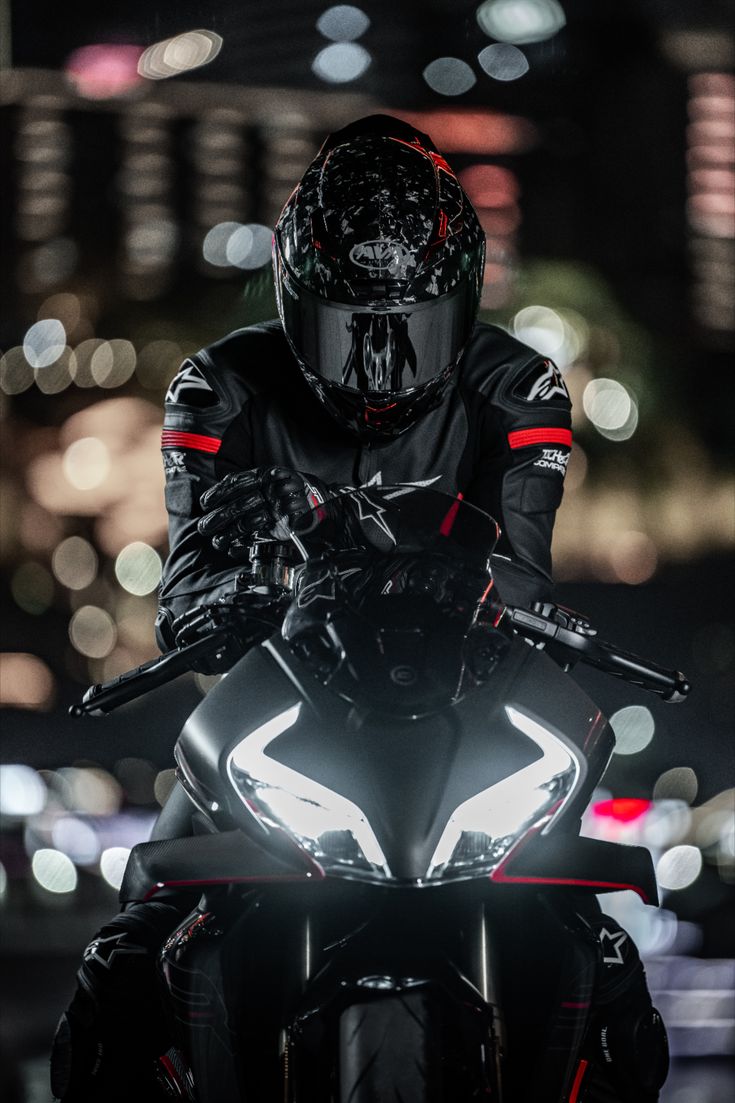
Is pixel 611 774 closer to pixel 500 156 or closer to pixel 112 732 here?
pixel 112 732

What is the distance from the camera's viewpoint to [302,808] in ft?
5.86

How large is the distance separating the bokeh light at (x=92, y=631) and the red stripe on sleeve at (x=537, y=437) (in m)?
25.4

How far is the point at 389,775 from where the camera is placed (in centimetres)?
176

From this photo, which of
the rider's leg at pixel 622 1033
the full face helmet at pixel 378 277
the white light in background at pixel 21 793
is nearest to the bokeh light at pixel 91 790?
the white light in background at pixel 21 793

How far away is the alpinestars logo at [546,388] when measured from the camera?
2764 millimetres

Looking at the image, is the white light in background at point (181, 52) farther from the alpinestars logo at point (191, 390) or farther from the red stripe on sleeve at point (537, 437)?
the red stripe on sleeve at point (537, 437)

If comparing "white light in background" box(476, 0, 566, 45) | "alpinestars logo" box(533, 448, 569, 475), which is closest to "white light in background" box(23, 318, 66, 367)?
"white light in background" box(476, 0, 566, 45)

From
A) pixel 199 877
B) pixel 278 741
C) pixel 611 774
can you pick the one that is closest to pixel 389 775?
pixel 278 741

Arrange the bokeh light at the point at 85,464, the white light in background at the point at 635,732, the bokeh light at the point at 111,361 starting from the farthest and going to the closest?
1. the bokeh light at the point at 111,361
2. the bokeh light at the point at 85,464
3. the white light in background at the point at 635,732

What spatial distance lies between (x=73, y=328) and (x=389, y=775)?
3296cm

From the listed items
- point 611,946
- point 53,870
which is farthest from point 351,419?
point 53,870

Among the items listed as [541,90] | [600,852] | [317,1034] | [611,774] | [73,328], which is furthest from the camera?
[73,328]

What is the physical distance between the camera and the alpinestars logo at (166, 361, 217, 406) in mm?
2729

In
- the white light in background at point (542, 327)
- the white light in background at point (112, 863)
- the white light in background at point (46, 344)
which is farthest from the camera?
the white light in background at point (46, 344)
